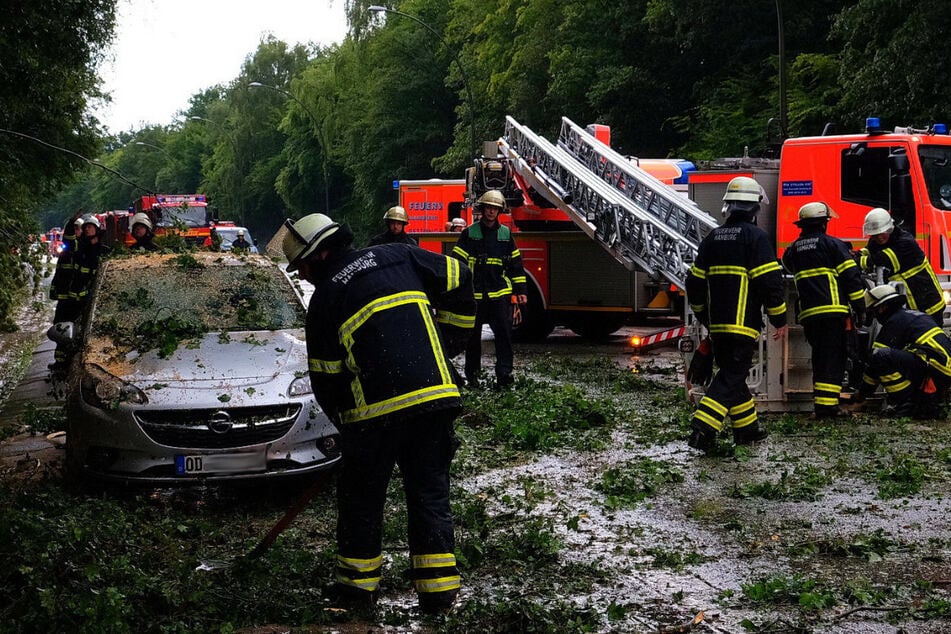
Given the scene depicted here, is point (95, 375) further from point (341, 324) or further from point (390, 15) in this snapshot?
point (390, 15)

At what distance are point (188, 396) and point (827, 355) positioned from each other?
16.8 ft

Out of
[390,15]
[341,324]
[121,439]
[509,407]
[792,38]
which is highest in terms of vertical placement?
[390,15]

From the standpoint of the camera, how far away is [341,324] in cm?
490

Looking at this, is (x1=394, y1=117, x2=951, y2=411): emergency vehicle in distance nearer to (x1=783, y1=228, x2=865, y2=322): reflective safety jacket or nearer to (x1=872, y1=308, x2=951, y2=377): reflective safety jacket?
(x1=783, y1=228, x2=865, y2=322): reflective safety jacket

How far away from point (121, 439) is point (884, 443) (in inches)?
213

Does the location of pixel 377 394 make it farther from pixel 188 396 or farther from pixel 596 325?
pixel 596 325

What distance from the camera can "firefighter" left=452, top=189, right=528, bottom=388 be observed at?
11922 millimetres

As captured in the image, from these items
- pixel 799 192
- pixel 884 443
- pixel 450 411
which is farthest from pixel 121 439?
pixel 799 192

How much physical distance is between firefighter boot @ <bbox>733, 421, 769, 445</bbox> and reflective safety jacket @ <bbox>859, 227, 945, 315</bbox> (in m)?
2.82

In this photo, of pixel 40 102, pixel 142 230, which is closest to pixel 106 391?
pixel 142 230

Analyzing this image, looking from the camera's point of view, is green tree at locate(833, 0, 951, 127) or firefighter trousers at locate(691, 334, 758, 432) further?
green tree at locate(833, 0, 951, 127)

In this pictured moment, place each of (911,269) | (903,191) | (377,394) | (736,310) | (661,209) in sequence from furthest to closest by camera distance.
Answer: (661,209) → (903,191) → (911,269) → (736,310) → (377,394)

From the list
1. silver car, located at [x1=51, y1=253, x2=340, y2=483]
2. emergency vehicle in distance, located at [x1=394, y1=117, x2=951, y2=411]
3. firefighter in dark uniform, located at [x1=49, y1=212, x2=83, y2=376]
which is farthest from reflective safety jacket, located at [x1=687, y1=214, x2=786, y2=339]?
firefighter in dark uniform, located at [x1=49, y1=212, x2=83, y2=376]

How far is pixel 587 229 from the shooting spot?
15.3m
